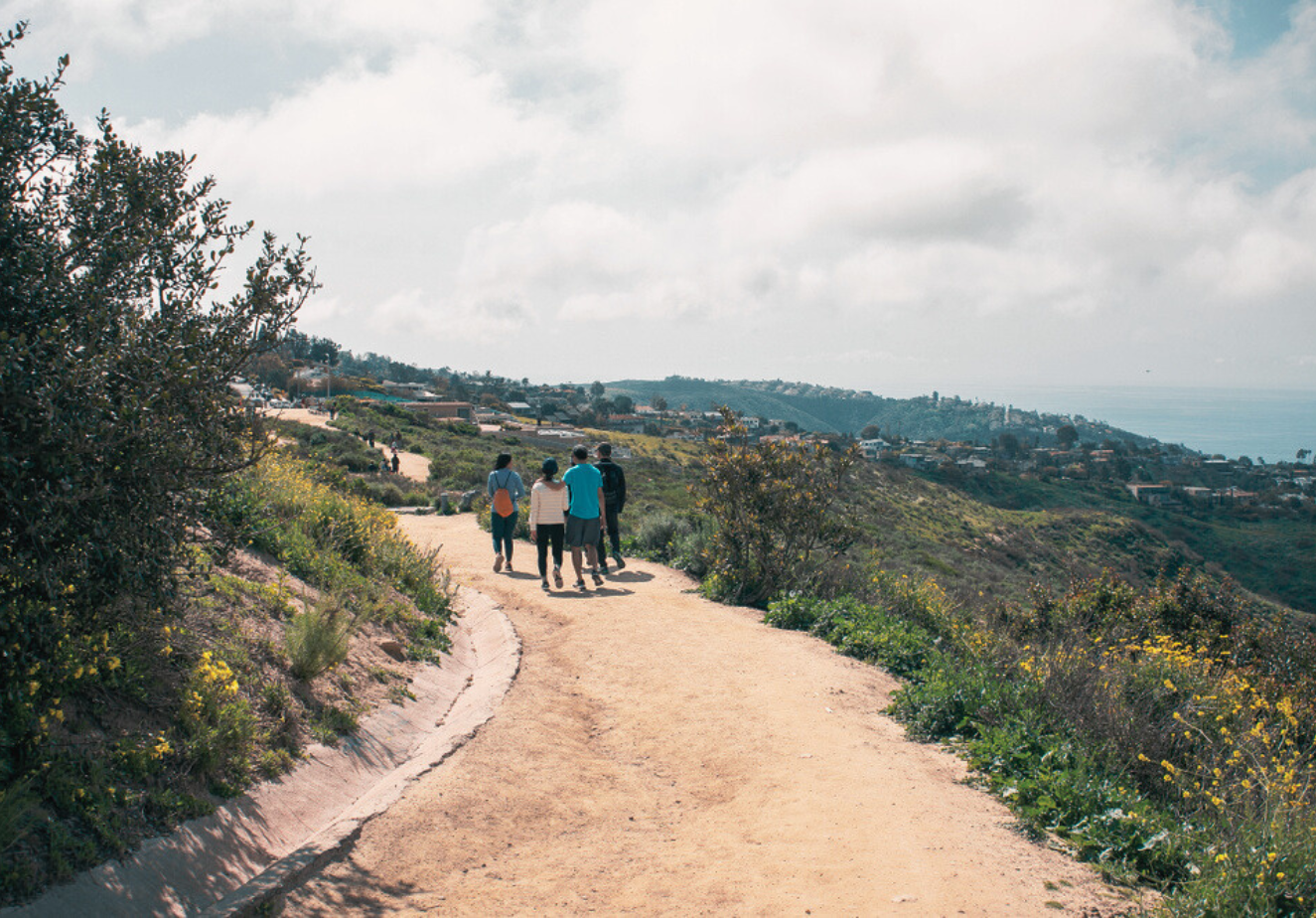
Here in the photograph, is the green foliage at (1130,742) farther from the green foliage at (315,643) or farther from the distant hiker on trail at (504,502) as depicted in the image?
the distant hiker on trail at (504,502)

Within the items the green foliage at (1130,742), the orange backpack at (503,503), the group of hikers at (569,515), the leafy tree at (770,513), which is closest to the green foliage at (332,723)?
the green foliage at (1130,742)

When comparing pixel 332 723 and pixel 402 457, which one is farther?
pixel 402 457

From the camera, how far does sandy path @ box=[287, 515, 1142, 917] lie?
3596mm

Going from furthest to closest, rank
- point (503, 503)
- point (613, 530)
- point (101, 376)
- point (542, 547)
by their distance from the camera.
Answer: point (613, 530), point (503, 503), point (542, 547), point (101, 376)

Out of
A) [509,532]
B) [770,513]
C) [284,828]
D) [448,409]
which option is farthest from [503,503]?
[448,409]

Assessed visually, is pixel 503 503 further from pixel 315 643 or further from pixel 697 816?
pixel 697 816

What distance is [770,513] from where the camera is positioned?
397 inches

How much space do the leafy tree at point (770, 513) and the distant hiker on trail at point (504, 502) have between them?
2.72 metres

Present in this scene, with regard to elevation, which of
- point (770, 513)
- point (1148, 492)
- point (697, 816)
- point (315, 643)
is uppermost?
point (770, 513)

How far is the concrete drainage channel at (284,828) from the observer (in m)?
3.11

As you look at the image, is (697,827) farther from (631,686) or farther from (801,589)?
(801,589)

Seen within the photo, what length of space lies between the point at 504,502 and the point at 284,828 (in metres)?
7.38

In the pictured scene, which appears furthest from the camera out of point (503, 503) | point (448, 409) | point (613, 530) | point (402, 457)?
point (448, 409)

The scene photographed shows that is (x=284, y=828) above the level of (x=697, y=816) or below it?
above
